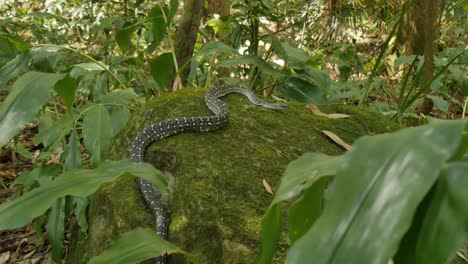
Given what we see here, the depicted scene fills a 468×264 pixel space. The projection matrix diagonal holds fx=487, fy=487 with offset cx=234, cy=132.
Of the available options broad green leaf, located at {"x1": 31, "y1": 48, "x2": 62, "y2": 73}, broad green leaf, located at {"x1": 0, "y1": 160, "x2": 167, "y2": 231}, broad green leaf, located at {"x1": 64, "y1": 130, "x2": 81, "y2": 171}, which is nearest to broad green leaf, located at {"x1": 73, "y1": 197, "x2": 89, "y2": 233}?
broad green leaf, located at {"x1": 64, "y1": 130, "x2": 81, "y2": 171}

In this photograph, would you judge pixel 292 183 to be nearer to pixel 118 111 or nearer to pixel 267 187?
pixel 267 187

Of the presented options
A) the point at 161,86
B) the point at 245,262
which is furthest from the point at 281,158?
the point at 161,86

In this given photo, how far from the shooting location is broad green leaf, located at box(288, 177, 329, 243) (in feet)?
5.49

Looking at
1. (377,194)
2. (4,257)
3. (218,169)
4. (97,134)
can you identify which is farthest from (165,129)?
(377,194)

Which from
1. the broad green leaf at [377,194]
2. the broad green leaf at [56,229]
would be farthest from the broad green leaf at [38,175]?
the broad green leaf at [377,194]

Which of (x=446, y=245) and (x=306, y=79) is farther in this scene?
(x=306, y=79)

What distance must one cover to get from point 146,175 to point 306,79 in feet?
11.4

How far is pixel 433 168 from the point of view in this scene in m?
1.19

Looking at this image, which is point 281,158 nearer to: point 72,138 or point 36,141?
point 72,138

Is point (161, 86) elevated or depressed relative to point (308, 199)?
depressed

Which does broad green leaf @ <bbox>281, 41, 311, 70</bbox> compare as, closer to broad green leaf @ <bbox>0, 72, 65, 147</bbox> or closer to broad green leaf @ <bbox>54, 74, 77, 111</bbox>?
broad green leaf @ <bbox>54, 74, 77, 111</bbox>

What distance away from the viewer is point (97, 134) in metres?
4.02

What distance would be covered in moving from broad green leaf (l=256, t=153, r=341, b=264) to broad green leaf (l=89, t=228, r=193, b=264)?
620 mm

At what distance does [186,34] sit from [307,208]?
171 inches
